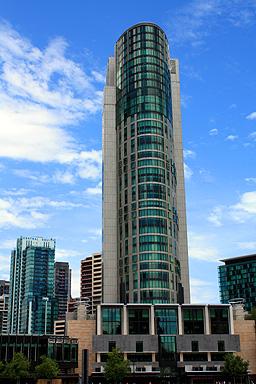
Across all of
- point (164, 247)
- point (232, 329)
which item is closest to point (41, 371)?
point (232, 329)

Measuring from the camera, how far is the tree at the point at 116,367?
340ft

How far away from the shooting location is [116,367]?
341 feet

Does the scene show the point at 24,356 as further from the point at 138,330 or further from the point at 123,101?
the point at 123,101

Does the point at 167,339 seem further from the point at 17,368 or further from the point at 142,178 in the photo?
the point at 142,178

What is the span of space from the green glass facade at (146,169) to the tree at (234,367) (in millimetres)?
32986

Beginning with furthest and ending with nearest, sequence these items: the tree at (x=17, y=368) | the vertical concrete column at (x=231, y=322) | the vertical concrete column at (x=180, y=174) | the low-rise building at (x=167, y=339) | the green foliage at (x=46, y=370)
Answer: the vertical concrete column at (x=180, y=174) → the vertical concrete column at (x=231, y=322) → the low-rise building at (x=167, y=339) → the green foliage at (x=46, y=370) → the tree at (x=17, y=368)

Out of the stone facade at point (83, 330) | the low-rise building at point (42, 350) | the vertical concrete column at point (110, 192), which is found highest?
the vertical concrete column at point (110, 192)

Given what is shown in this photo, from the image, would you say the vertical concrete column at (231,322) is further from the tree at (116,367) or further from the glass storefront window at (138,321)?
the tree at (116,367)

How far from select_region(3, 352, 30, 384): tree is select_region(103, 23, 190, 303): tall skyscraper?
4211 cm

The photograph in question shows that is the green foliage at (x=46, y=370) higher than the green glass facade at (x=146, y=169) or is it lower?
lower

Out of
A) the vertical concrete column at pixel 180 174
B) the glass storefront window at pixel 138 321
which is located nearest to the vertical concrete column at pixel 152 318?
the glass storefront window at pixel 138 321

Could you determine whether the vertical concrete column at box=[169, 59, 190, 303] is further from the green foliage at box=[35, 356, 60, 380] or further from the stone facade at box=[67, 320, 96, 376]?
the green foliage at box=[35, 356, 60, 380]

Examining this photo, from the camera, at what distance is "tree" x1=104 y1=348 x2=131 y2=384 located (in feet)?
340

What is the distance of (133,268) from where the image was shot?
148m
